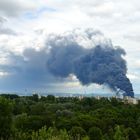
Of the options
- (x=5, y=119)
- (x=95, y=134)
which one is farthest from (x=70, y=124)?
(x=5, y=119)

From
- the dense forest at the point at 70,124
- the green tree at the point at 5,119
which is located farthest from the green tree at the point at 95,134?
the green tree at the point at 5,119

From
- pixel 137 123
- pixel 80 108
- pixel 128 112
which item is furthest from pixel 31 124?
pixel 80 108

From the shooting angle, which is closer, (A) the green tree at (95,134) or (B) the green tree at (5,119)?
(B) the green tree at (5,119)

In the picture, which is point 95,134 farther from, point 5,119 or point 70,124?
point 5,119

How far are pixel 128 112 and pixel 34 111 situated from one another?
21.9m

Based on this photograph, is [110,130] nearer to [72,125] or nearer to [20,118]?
[72,125]

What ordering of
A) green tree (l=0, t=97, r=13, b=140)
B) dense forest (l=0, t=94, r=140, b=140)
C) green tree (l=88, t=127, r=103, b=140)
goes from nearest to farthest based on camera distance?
→ 1. green tree (l=0, t=97, r=13, b=140)
2. dense forest (l=0, t=94, r=140, b=140)
3. green tree (l=88, t=127, r=103, b=140)

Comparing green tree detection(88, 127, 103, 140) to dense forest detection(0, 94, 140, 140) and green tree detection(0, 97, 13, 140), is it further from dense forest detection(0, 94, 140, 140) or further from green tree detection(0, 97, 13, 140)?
green tree detection(0, 97, 13, 140)

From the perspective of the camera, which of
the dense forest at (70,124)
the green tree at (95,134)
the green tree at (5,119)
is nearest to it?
the green tree at (5,119)

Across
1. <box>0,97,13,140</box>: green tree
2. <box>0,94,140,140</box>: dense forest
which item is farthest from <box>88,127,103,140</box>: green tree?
<box>0,97,13,140</box>: green tree

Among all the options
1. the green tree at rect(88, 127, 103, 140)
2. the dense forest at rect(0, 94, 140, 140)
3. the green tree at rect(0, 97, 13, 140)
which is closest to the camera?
the green tree at rect(0, 97, 13, 140)

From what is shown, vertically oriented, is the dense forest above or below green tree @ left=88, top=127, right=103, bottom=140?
above

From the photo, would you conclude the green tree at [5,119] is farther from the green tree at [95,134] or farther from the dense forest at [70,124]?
the green tree at [95,134]

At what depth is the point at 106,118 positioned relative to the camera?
91875 millimetres
